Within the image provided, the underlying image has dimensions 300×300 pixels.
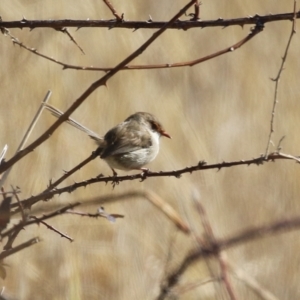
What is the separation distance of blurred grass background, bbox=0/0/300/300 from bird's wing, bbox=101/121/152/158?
98 centimetres

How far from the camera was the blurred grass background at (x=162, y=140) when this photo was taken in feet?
19.0

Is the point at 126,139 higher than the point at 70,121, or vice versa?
the point at 126,139

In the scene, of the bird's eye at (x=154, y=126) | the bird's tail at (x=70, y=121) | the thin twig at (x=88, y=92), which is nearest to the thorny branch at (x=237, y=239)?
the thin twig at (x=88, y=92)

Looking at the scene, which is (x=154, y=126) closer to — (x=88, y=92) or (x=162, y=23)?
(x=162, y=23)

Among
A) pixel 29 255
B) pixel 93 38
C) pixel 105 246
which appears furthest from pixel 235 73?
pixel 29 255

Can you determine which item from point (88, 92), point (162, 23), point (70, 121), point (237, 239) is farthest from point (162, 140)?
point (237, 239)

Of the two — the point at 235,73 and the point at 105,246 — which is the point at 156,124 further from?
the point at 235,73

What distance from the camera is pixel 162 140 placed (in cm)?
654

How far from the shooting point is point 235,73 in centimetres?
720

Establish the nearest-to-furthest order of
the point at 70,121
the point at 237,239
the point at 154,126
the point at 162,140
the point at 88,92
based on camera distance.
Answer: the point at 237,239 → the point at 88,92 → the point at 70,121 → the point at 154,126 → the point at 162,140

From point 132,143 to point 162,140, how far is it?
2.22 meters

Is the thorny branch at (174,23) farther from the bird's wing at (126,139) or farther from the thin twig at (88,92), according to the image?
the bird's wing at (126,139)

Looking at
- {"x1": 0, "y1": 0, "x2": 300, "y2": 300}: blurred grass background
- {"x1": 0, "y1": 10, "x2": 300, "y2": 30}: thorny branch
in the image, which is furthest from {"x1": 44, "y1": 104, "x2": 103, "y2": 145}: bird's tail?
{"x1": 0, "y1": 0, "x2": 300, "y2": 300}: blurred grass background

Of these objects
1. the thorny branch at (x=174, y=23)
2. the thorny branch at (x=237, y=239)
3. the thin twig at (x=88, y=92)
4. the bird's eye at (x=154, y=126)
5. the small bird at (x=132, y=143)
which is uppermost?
the bird's eye at (x=154, y=126)
